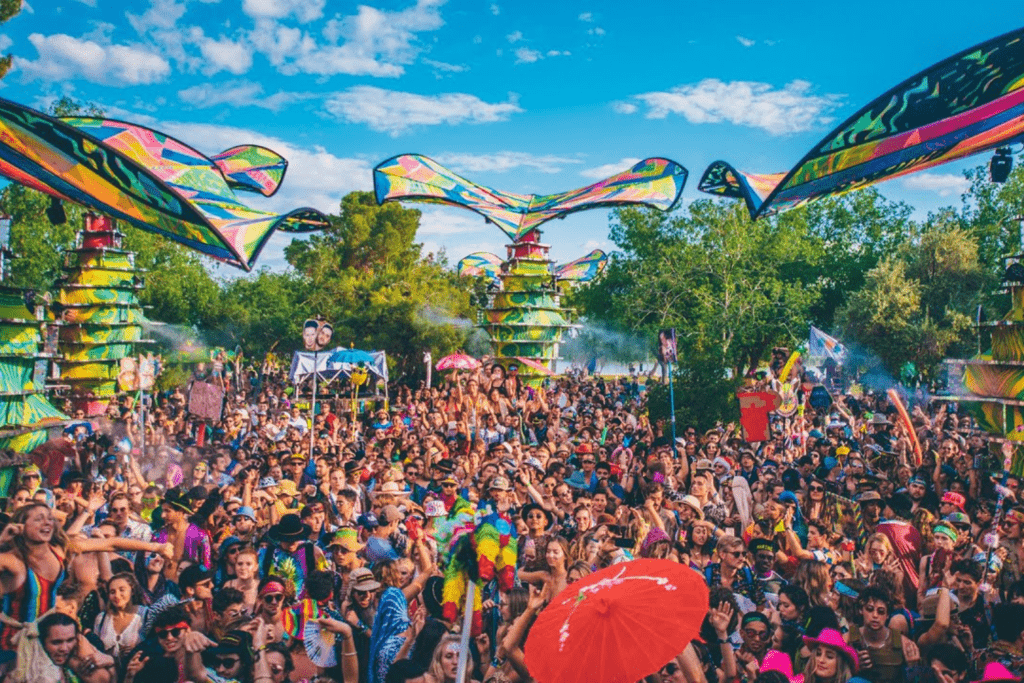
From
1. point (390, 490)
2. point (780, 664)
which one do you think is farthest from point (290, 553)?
point (780, 664)

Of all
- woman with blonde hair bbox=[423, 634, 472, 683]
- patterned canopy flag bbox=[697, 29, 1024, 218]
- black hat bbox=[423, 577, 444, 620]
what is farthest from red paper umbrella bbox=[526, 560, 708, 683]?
Answer: patterned canopy flag bbox=[697, 29, 1024, 218]

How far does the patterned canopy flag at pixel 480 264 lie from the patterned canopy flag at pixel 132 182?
20.6 meters

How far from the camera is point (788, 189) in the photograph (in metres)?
11.8

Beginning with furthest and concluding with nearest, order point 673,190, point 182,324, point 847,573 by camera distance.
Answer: point 182,324, point 673,190, point 847,573

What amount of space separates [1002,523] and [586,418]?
10262mm

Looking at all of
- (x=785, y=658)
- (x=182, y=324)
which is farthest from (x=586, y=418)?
(x=182, y=324)

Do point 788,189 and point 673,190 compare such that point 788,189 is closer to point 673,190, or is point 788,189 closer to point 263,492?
point 263,492

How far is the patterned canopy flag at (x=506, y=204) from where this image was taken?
2217 centimetres

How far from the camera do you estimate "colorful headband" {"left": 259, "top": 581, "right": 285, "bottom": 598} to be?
17.0ft

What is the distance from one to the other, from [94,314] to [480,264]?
17183 millimetres

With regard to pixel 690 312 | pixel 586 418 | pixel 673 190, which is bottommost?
pixel 586 418

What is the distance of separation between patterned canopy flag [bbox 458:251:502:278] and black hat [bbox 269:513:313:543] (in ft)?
96.4

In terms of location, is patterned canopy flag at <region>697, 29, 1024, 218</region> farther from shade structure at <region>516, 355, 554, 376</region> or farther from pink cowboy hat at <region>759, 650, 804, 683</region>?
shade structure at <region>516, 355, 554, 376</region>

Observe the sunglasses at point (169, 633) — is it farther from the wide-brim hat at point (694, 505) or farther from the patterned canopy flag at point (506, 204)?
the patterned canopy flag at point (506, 204)
